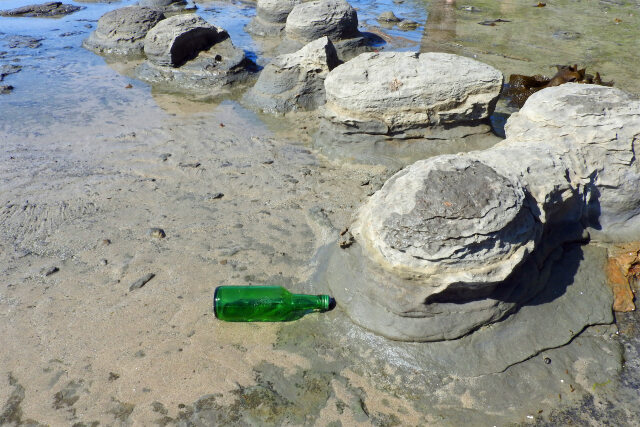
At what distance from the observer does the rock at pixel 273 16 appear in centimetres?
1073

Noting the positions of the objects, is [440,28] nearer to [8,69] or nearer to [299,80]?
[299,80]

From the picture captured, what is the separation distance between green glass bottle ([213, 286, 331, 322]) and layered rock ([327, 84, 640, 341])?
0.23 m

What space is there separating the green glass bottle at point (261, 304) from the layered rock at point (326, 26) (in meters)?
6.89

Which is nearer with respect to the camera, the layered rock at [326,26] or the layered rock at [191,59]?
the layered rock at [191,59]

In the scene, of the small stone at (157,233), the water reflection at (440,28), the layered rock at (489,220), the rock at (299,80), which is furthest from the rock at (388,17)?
the small stone at (157,233)

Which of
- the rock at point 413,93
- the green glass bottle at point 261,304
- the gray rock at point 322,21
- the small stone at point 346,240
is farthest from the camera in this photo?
the gray rock at point 322,21

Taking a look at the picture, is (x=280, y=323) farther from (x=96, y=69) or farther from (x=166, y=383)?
(x=96, y=69)

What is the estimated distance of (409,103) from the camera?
491 centimetres

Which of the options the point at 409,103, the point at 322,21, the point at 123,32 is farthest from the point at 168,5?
the point at 409,103

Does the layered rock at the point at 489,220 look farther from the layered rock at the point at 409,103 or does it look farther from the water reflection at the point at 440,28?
the water reflection at the point at 440,28

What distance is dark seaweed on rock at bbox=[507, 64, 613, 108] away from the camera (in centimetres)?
642

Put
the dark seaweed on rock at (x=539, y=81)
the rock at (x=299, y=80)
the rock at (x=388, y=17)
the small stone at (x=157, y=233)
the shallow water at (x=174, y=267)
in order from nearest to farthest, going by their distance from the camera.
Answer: the shallow water at (x=174, y=267), the small stone at (x=157, y=233), the dark seaweed on rock at (x=539, y=81), the rock at (x=299, y=80), the rock at (x=388, y=17)

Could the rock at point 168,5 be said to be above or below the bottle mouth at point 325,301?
below

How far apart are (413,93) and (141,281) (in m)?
3.08
